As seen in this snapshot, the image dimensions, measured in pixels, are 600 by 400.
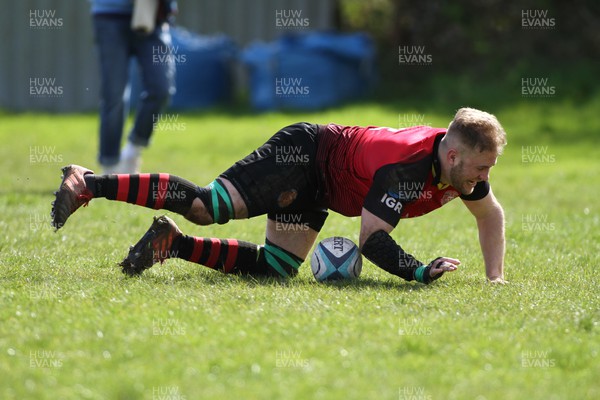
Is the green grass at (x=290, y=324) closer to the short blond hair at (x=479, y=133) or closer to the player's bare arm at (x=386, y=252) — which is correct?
the player's bare arm at (x=386, y=252)

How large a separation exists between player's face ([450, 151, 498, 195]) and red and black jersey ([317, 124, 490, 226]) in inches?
4.5

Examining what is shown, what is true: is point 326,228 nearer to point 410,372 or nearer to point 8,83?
point 410,372

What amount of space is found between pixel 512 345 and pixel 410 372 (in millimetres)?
615

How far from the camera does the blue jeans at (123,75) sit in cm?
920

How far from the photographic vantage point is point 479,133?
5.13 metres

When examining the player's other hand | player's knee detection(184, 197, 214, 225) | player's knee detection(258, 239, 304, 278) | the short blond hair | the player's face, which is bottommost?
player's knee detection(258, 239, 304, 278)

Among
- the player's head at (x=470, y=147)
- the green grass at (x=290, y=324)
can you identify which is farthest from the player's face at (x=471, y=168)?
the green grass at (x=290, y=324)

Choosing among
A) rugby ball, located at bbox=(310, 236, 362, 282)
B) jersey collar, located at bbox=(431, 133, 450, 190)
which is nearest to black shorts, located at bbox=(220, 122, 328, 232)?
rugby ball, located at bbox=(310, 236, 362, 282)

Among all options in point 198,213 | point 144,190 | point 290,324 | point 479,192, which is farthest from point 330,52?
point 290,324

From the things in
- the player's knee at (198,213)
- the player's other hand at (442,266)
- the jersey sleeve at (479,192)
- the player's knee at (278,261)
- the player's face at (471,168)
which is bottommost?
the player's knee at (278,261)

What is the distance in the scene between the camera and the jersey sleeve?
5.62 metres

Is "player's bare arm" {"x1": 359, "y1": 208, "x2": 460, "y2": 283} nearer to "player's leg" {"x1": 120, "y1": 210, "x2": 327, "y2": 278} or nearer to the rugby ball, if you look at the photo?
the rugby ball

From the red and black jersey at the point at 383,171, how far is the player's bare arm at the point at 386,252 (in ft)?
0.16

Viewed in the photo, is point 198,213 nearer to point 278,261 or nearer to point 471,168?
point 278,261
